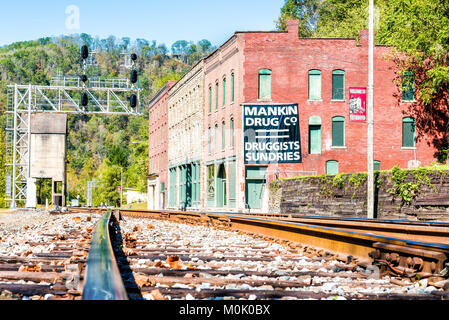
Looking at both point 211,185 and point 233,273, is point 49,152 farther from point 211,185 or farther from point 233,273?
point 233,273

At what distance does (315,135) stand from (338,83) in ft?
12.9

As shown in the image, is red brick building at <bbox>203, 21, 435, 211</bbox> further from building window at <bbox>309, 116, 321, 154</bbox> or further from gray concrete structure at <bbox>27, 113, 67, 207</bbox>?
gray concrete structure at <bbox>27, 113, 67, 207</bbox>

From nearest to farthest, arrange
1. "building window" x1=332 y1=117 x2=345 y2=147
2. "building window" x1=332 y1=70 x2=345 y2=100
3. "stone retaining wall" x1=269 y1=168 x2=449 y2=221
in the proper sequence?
1. "stone retaining wall" x1=269 y1=168 x2=449 y2=221
2. "building window" x1=332 y1=117 x2=345 y2=147
3. "building window" x1=332 y1=70 x2=345 y2=100

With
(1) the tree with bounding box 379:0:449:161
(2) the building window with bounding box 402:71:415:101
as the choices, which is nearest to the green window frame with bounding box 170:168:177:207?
(2) the building window with bounding box 402:71:415:101

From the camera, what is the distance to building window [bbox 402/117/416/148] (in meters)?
42.9

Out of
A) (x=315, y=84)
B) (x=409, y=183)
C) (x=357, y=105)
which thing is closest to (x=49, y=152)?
(x=315, y=84)

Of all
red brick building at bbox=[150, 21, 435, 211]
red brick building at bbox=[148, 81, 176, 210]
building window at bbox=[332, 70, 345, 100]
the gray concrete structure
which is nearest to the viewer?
red brick building at bbox=[150, 21, 435, 211]

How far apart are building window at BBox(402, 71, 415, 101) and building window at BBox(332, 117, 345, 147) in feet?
14.8

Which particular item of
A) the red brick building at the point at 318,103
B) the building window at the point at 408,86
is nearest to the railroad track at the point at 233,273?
the building window at the point at 408,86

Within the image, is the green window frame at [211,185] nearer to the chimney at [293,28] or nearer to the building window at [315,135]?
the building window at [315,135]

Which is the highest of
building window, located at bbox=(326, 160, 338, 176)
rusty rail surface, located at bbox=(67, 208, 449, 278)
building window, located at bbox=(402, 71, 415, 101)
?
building window, located at bbox=(402, 71, 415, 101)

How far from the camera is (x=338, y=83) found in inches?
1695
